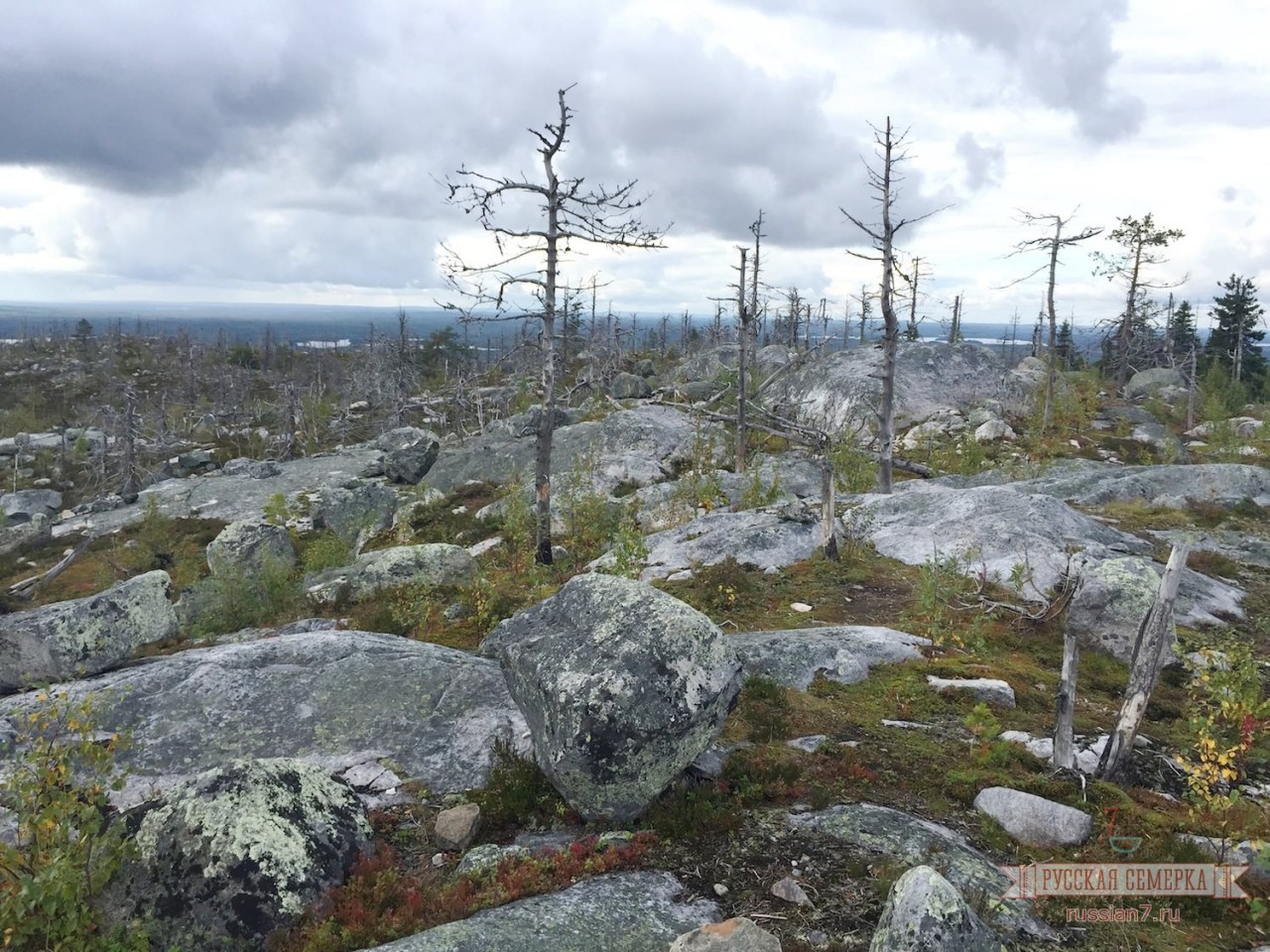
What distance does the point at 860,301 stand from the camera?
28078 millimetres

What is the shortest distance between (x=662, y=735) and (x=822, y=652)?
20.7ft

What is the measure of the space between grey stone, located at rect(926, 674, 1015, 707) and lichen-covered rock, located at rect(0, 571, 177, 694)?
14.5m

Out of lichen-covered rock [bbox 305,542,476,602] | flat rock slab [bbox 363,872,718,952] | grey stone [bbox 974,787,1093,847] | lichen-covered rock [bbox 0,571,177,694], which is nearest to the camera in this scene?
flat rock slab [bbox 363,872,718,952]

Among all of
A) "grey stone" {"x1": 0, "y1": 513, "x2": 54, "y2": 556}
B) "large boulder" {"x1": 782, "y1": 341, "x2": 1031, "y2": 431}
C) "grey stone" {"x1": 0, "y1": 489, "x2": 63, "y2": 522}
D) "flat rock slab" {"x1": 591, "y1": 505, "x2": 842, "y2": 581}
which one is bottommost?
"grey stone" {"x1": 0, "y1": 489, "x2": 63, "y2": 522}

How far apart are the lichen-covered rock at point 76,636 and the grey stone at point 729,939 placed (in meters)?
10.6

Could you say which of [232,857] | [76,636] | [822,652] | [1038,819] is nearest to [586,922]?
[232,857]

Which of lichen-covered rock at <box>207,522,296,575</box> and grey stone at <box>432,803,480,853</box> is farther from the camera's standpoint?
lichen-covered rock at <box>207,522,296,575</box>

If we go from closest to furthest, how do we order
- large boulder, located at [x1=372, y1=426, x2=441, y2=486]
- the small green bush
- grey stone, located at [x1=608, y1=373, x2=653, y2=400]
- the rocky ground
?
1. the small green bush
2. the rocky ground
3. large boulder, located at [x1=372, y1=426, x2=441, y2=486]
4. grey stone, located at [x1=608, y1=373, x2=653, y2=400]

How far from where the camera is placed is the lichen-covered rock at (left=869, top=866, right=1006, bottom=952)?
18.2 ft

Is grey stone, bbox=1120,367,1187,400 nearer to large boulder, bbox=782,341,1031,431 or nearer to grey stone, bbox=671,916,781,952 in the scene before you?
large boulder, bbox=782,341,1031,431

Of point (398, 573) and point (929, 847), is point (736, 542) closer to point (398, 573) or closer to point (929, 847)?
point (398, 573)

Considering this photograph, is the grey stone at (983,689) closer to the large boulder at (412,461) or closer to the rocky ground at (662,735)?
the rocky ground at (662,735)

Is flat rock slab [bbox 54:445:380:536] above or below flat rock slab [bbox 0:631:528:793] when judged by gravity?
below

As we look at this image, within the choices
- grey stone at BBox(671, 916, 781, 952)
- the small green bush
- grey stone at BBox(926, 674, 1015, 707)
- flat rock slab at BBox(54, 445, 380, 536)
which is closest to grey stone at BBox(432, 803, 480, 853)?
the small green bush
